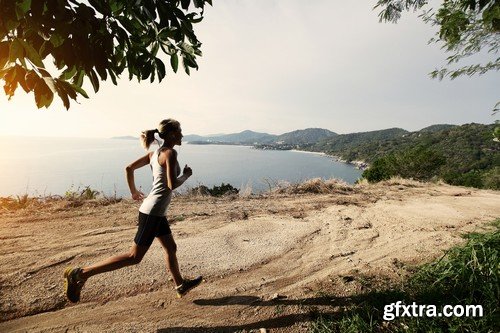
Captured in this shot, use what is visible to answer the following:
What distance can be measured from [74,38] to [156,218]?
197 centimetres

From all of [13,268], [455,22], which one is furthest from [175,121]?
[455,22]

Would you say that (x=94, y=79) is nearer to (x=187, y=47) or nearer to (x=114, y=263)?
(x=187, y=47)

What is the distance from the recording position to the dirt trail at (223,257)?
305 cm

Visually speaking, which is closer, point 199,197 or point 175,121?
point 175,121

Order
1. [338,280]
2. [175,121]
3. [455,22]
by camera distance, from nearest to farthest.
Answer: [175,121] < [338,280] < [455,22]

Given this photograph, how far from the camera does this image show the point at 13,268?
3959 mm

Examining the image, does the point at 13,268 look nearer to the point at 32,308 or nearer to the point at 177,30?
the point at 32,308

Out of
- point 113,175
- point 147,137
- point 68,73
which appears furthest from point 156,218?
point 113,175

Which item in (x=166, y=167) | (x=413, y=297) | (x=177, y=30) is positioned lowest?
(x=413, y=297)

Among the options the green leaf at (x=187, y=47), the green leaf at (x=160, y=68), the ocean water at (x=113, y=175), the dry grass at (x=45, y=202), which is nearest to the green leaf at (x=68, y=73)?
the green leaf at (x=160, y=68)

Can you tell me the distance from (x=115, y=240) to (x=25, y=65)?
427 centimetres

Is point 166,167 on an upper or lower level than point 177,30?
lower

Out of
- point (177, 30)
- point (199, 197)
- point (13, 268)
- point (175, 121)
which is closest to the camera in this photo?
point (177, 30)

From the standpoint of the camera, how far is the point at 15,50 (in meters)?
1.50
